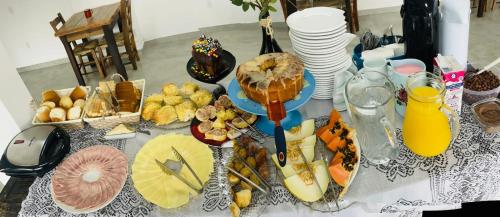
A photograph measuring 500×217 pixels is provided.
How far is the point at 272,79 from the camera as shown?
1.03 meters

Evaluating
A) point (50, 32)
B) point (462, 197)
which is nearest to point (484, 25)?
point (462, 197)

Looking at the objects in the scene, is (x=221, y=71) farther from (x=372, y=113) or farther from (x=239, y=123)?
(x=372, y=113)

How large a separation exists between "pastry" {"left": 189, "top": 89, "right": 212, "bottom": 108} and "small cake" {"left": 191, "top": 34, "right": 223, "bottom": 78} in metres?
0.08

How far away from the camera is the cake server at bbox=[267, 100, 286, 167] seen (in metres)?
0.87

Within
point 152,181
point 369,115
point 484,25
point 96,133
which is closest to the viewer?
point 369,115

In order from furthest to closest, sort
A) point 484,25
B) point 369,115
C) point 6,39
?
point 6,39 → point 484,25 → point 369,115

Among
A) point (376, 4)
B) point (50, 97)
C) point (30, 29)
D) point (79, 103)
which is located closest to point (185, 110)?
point (79, 103)

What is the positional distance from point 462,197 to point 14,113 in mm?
1427

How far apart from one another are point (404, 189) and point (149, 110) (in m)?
0.79

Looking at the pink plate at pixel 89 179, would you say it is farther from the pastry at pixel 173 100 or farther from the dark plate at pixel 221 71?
the dark plate at pixel 221 71

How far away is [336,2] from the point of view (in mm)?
3137

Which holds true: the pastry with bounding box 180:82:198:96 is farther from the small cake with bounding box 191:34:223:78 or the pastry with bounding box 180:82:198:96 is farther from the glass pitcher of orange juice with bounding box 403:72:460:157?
the glass pitcher of orange juice with bounding box 403:72:460:157

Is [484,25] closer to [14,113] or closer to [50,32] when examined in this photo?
[14,113]

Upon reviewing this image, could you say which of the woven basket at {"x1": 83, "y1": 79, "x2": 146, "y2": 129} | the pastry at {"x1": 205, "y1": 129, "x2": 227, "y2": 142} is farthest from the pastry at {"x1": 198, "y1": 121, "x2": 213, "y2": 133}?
the woven basket at {"x1": 83, "y1": 79, "x2": 146, "y2": 129}
